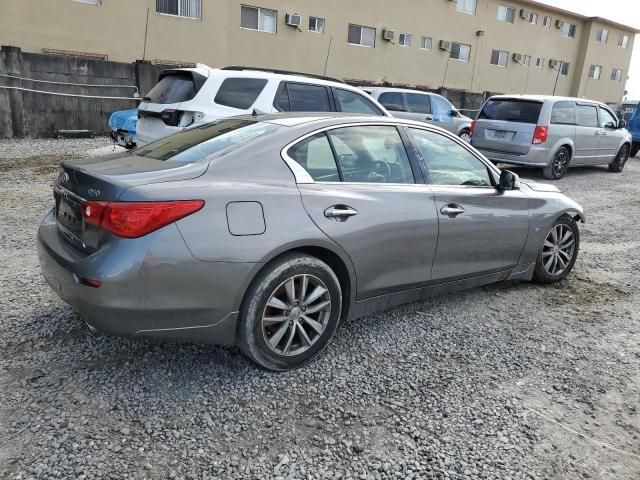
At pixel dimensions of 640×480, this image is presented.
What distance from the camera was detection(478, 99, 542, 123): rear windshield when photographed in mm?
10367

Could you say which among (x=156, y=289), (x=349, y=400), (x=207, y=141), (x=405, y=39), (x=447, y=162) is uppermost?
(x=405, y=39)

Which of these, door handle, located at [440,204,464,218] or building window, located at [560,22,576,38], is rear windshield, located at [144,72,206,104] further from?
building window, located at [560,22,576,38]

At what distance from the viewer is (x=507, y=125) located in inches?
412

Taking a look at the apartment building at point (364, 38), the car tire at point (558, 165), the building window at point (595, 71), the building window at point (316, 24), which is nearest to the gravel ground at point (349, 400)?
the car tire at point (558, 165)

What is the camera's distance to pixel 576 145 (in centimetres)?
1118

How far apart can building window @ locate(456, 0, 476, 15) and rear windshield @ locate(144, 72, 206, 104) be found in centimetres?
2251

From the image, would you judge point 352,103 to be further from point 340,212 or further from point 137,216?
point 137,216

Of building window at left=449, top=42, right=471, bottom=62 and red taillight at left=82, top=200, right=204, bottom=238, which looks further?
building window at left=449, top=42, right=471, bottom=62

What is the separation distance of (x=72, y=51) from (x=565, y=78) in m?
30.6

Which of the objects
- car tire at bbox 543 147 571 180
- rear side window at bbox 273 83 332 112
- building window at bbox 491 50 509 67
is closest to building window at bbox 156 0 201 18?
rear side window at bbox 273 83 332 112

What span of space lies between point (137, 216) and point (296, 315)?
1.09 metres

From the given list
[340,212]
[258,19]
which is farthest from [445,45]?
[340,212]

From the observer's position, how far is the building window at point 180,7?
17.2 metres

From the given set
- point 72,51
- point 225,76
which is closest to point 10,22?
point 72,51
